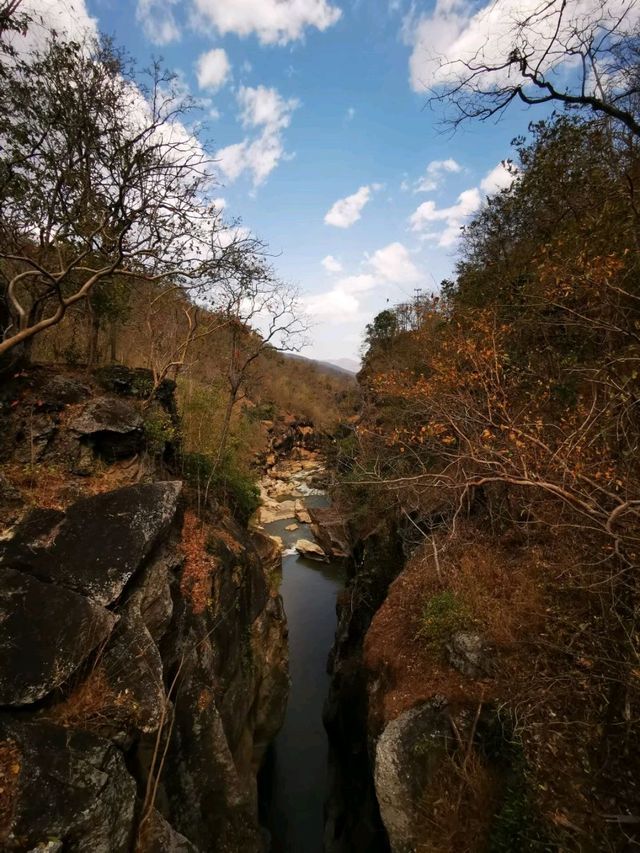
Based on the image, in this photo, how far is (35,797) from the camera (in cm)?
387

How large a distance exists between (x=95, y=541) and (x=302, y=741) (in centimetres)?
986

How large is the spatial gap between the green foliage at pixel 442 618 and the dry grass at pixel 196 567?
436 centimetres

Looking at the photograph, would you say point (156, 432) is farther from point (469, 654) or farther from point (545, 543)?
point (545, 543)

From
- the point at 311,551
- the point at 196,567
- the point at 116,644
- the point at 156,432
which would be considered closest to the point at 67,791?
the point at 116,644

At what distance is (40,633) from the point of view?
4.85m

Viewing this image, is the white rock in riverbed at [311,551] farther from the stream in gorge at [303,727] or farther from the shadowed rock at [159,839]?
the shadowed rock at [159,839]

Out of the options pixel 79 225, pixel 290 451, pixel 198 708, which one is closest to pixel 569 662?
pixel 198 708

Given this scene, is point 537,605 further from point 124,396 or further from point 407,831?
point 124,396

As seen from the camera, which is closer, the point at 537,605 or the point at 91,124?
the point at 537,605

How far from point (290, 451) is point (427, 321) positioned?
95.1 feet

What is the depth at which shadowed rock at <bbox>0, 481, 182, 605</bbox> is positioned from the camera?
5566 mm

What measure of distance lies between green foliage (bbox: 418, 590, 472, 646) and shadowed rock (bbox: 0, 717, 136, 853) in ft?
17.5

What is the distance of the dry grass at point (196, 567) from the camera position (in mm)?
7727

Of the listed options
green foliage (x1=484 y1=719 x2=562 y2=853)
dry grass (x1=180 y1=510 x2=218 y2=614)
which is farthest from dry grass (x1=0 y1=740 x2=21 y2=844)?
green foliage (x1=484 y1=719 x2=562 y2=853)
